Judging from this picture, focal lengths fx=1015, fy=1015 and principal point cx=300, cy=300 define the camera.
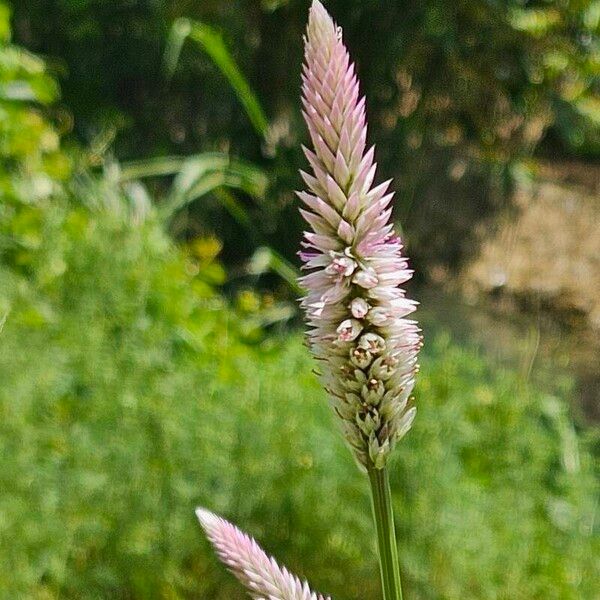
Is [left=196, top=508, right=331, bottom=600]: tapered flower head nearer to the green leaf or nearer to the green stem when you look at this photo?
the green stem

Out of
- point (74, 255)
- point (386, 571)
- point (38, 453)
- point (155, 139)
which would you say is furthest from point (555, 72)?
point (386, 571)

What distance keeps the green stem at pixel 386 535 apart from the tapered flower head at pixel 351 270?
0.02 metres

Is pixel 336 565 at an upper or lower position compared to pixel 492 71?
lower

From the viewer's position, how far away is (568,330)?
463 centimetres

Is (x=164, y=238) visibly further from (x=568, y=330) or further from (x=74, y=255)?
(x=568, y=330)

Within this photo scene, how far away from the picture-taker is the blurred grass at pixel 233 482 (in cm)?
187

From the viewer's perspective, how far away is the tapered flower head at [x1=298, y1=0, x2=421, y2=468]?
1.73 feet

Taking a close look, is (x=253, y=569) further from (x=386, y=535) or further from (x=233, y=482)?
(x=233, y=482)

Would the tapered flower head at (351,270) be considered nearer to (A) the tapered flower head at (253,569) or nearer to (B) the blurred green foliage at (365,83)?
(A) the tapered flower head at (253,569)

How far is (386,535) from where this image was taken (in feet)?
2.04

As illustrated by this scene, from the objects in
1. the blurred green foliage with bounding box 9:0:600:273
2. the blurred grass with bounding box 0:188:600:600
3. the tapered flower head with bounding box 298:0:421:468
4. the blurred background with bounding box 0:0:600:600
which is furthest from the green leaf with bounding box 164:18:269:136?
the tapered flower head with bounding box 298:0:421:468

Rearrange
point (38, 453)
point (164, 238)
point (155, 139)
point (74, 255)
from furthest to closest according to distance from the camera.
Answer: point (155, 139) < point (164, 238) < point (74, 255) < point (38, 453)

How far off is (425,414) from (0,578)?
945 millimetres

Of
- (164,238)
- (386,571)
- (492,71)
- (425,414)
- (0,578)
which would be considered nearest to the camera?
(386,571)
